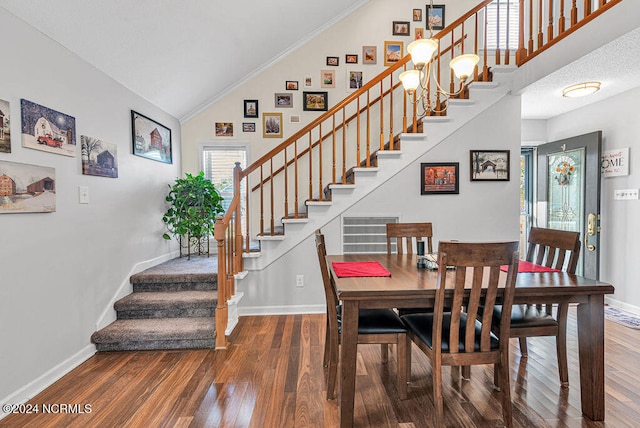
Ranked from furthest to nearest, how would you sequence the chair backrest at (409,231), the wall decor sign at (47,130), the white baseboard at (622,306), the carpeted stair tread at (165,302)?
the white baseboard at (622,306) → the carpeted stair tread at (165,302) → the chair backrest at (409,231) → the wall decor sign at (47,130)

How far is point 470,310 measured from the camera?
5.37 ft

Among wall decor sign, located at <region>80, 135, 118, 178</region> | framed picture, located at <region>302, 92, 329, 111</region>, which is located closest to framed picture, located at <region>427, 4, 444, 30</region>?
framed picture, located at <region>302, 92, 329, 111</region>

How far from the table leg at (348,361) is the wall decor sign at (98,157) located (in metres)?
2.44

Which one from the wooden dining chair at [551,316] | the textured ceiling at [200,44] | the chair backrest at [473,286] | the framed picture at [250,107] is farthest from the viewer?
the framed picture at [250,107]

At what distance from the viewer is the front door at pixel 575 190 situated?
385 centimetres

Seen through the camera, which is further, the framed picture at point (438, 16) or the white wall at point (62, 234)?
the framed picture at point (438, 16)

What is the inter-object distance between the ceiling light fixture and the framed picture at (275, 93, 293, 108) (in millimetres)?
3215

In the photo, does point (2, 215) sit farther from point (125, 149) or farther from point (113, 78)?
point (113, 78)

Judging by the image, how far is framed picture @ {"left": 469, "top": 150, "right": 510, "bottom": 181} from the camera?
3.62 metres

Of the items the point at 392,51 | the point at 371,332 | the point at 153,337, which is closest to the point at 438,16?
the point at 392,51

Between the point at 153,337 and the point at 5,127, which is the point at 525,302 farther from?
the point at 5,127

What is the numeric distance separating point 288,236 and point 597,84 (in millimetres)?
3544

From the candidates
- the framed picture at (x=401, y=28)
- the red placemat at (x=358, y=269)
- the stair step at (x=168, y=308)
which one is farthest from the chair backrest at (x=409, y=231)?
the framed picture at (x=401, y=28)

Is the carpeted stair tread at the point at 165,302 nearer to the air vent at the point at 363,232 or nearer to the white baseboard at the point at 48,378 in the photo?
the white baseboard at the point at 48,378
